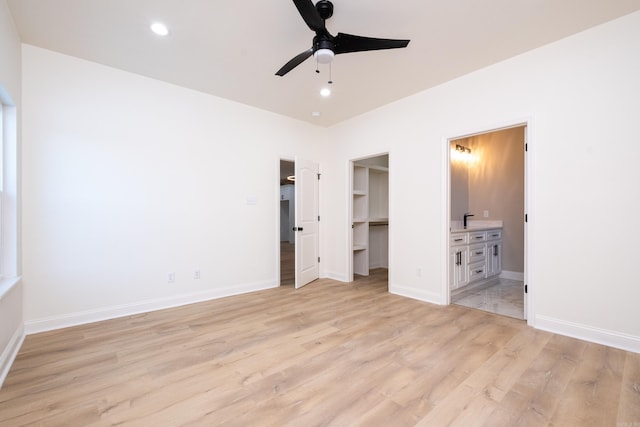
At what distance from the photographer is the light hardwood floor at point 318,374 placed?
161cm

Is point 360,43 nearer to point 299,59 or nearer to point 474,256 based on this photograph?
point 299,59

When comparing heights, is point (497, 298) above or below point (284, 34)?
below

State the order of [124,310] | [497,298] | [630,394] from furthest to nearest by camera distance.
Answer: [497,298]
[124,310]
[630,394]

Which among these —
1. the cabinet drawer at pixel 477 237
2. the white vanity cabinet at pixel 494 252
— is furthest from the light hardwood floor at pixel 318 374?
the white vanity cabinet at pixel 494 252

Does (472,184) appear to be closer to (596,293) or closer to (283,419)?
(596,293)

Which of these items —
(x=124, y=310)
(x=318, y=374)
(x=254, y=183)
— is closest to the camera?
(x=318, y=374)

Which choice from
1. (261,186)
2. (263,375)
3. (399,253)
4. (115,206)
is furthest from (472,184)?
(115,206)

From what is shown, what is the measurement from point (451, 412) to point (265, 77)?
11.8 feet

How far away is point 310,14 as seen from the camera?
1845mm

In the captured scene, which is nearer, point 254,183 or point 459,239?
point 459,239

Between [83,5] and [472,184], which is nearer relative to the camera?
[83,5]

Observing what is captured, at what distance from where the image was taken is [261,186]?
14.4ft

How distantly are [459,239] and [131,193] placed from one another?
4.26 meters

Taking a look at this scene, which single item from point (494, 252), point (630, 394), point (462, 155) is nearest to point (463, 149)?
point (462, 155)
